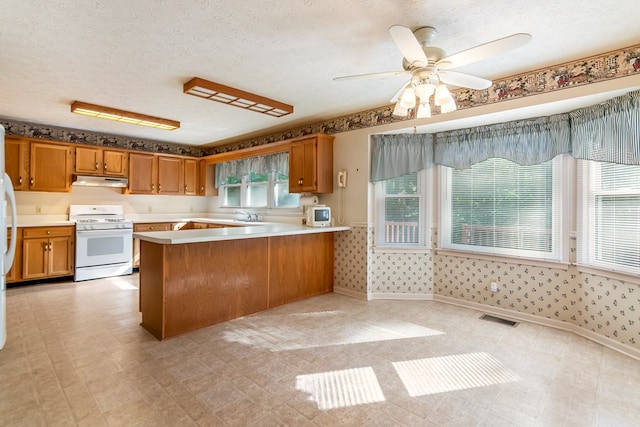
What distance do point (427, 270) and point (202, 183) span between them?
4.68 m

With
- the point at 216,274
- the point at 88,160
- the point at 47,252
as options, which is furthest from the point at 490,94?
the point at 47,252

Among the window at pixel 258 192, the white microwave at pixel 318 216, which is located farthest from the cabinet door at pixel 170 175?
the white microwave at pixel 318 216

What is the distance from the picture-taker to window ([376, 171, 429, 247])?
4.18 metres

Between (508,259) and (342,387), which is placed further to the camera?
(508,259)

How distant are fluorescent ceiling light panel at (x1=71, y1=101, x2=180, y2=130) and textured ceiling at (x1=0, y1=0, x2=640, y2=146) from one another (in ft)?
0.67

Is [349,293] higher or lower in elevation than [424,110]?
lower

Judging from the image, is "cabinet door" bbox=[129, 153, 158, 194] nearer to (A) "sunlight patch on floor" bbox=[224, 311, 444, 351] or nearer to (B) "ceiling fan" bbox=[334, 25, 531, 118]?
(A) "sunlight patch on floor" bbox=[224, 311, 444, 351]

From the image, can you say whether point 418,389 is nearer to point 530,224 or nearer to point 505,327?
point 505,327

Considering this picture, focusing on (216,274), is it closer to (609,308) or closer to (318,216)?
(318,216)

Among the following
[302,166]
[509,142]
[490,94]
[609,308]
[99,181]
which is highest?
[490,94]

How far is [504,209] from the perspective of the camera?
3660mm

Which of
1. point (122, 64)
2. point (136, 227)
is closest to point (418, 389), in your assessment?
point (122, 64)

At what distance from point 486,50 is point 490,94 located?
154cm

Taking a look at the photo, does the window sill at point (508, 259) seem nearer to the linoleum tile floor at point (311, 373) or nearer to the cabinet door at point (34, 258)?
the linoleum tile floor at point (311, 373)
